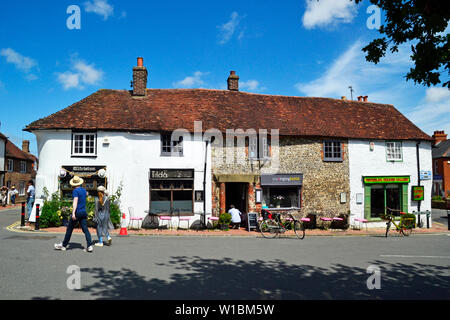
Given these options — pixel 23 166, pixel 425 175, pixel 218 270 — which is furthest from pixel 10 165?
pixel 425 175

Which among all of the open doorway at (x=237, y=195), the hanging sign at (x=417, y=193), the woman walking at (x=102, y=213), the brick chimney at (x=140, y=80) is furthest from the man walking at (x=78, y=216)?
the hanging sign at (x=417, y=193)

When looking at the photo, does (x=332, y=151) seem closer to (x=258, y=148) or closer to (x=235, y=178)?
(x=258, y=148)

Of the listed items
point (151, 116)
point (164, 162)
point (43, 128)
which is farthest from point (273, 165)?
point (43, 128)

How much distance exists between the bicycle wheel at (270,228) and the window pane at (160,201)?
4888 mm

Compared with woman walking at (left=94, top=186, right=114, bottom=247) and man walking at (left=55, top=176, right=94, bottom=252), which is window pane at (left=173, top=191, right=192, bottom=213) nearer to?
woman walking at (left=94, top=186, right=114, bottom=247)

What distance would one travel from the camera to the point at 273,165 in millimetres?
16484

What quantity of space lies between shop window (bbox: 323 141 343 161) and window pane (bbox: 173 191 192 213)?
299 inches

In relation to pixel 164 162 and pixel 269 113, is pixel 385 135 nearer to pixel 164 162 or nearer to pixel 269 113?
pixel 269 113

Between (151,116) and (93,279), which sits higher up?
(151,116)

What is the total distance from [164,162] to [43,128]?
5911mm

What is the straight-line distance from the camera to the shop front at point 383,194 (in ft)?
57.6

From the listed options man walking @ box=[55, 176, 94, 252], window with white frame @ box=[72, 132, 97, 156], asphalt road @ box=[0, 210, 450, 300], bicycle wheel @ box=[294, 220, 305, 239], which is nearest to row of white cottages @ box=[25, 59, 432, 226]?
window with white frame @ box=[72, 132, 97, 156]

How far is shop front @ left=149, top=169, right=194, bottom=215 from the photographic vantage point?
1554cm
